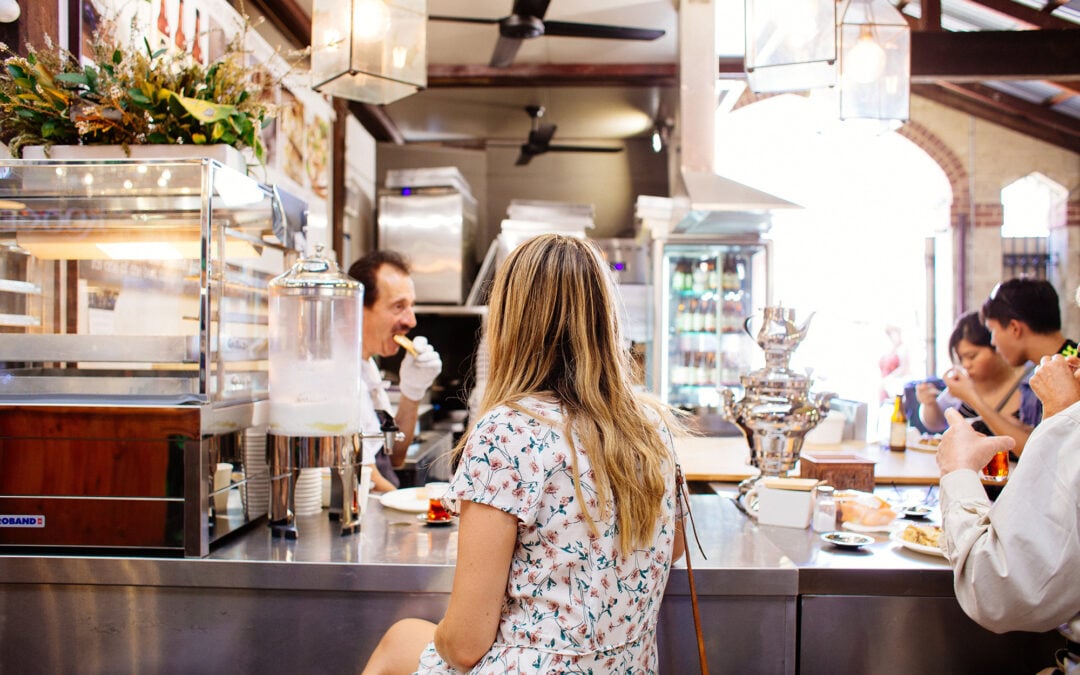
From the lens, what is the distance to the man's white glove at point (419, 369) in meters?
3.11

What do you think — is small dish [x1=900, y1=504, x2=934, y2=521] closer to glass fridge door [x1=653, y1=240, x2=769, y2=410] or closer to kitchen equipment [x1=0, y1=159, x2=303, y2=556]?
kitchen equipment [x1=0, y1=159, x2=303, y2=556]

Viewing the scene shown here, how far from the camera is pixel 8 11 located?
2.11 m

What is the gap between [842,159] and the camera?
8.52 meters

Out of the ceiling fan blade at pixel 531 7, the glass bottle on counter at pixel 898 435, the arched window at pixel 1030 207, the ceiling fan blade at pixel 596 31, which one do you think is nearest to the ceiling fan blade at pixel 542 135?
the ceiling fan blade at pixel 596 31

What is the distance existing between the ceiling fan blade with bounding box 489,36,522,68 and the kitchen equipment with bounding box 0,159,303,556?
2.51 m

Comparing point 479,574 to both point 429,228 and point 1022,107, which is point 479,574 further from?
point 1022,107

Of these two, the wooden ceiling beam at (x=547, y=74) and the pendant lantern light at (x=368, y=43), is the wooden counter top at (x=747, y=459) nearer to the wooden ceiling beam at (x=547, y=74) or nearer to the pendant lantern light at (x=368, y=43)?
the pendant lantern light at (x=368, y=43)

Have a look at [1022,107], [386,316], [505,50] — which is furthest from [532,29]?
[1022,107]

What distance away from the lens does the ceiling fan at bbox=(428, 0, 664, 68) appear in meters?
3.95

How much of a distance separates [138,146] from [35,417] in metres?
0.70

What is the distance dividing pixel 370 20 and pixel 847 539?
→ 2.16 metres

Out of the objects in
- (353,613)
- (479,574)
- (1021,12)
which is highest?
(1021,12)

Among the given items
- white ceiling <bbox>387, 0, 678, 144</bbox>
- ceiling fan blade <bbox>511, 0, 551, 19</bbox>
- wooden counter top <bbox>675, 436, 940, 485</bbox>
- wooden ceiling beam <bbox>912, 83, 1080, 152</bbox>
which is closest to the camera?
wooden counter top <bbox>675, 436, 940, 485</bbox>

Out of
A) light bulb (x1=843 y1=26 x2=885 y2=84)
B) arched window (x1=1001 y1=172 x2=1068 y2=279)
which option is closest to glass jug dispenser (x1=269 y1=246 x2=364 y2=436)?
light bulb (x1=843 y1=26 x2=885 y2=84)
